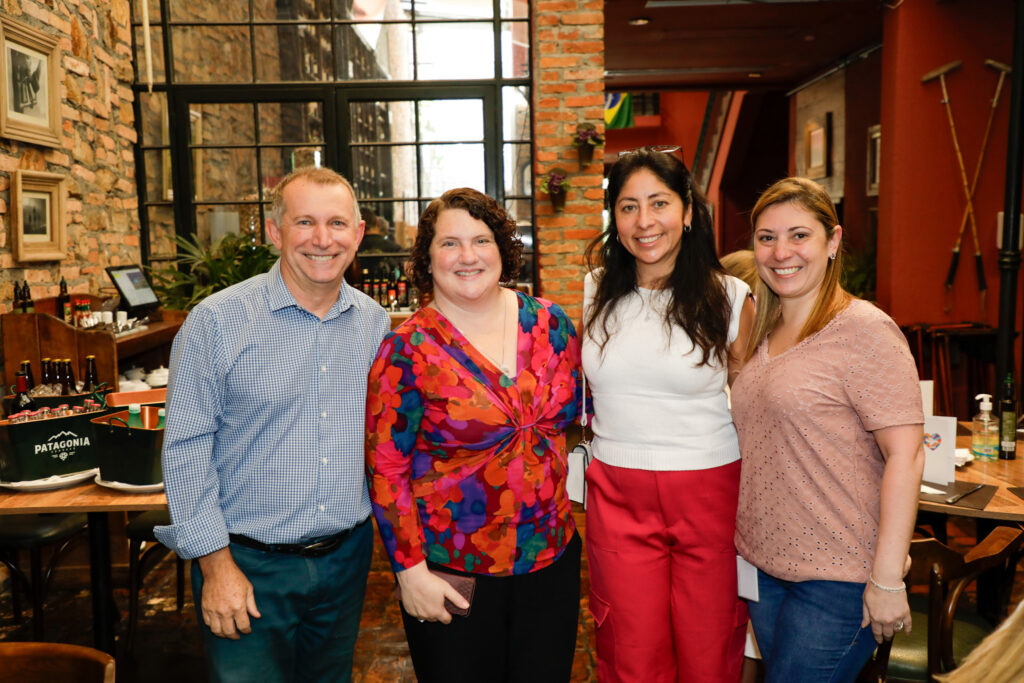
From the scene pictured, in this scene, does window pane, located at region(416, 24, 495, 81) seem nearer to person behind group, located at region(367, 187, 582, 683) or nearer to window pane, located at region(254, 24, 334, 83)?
window pane, located at region(254, 24, 334, 83)

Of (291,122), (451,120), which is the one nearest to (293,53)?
(291,122)

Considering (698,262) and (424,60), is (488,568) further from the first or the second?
(424,60)

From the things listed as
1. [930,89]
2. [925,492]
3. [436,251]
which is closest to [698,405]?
[436,251]

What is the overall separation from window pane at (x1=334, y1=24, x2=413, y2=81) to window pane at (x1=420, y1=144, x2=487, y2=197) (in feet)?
1.78

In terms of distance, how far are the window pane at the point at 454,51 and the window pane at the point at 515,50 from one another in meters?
0.09

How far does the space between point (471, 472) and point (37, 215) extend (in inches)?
125

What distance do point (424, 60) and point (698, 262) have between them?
164 inches

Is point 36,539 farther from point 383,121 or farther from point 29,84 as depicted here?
point 383,121

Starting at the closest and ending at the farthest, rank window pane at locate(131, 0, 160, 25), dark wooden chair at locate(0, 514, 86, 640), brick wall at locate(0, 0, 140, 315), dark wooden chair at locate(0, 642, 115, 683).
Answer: dark wooden chair at locate(0, 642, 115, 683) → dark wooden chair at locate(0, 514, 86, 640) → brick wall at locate(0, 0, 140, 315) → window pane at locate(131, 0, 160, 25)

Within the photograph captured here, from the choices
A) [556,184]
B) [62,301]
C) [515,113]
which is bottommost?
[62,301]

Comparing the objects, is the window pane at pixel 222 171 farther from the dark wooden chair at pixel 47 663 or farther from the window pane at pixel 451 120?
the dark wooden chair at pixel 47 663

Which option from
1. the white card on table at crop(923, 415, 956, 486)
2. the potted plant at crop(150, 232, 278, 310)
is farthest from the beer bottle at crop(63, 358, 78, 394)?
the white card on table at crop(923, 415, 956, 486)

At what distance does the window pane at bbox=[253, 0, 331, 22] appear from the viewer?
5402mm

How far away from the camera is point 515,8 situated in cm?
546
